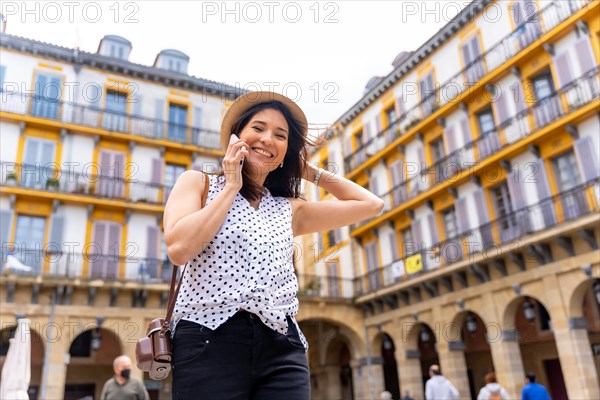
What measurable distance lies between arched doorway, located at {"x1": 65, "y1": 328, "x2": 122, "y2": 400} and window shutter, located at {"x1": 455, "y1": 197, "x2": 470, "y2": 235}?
1292 cm

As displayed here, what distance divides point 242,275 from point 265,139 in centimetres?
49

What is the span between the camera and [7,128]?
746 inches

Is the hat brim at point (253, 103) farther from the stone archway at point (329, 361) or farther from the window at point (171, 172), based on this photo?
the stone archway at point (329, 361)

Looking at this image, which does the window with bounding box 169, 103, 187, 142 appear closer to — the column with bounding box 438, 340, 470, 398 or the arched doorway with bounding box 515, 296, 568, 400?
the column with bounding box 438, 340, 470, 398

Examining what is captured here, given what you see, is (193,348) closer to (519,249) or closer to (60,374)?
(519,249)

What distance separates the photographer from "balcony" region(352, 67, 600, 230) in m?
14.8

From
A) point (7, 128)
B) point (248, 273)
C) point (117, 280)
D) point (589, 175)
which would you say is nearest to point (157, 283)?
point (117, 280)

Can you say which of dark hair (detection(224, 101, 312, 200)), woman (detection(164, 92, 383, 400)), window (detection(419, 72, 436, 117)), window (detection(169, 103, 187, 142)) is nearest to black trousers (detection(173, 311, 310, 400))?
woman (detection(164, 92, 383, 400))

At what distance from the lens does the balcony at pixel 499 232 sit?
14094 millimetres

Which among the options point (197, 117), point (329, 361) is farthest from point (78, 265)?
point (329, 361)

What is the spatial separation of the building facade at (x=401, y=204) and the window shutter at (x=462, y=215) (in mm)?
64

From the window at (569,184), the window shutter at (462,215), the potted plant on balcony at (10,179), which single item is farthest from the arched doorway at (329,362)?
the potted plant on balcony at (10,179)

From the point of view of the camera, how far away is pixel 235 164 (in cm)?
163

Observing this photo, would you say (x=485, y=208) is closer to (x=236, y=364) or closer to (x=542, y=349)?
(x=542, y=349)
